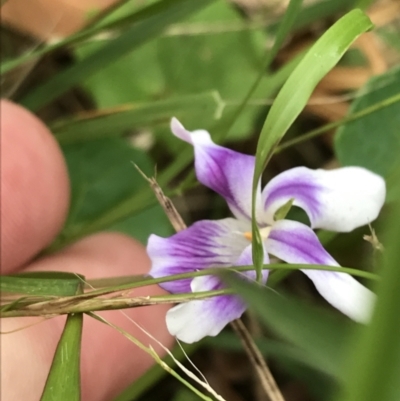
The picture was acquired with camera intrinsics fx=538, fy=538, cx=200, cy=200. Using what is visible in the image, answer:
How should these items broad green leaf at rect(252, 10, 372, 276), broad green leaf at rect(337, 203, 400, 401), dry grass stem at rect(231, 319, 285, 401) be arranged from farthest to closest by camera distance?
dry grass stem at rect(231, 319, 285, 401), broad green leaf at rect(252, 10, 372, 276), broad green leaf at rect(337, 203, 400, 401)

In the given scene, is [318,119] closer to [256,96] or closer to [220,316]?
[256,96]

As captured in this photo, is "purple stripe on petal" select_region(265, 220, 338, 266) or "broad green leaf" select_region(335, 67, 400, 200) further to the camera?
"broad green leaf" select_region(335, 67, 400, 200)

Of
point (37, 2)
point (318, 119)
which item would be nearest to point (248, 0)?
point (318, 119)

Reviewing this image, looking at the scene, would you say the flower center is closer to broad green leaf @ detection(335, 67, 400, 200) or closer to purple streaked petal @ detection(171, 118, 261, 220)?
purple streaked petal @ detection(171, 118, 261, 220)

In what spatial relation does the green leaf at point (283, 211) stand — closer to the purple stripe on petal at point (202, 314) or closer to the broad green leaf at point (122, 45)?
the purple stripe on petal at point (202, 314)

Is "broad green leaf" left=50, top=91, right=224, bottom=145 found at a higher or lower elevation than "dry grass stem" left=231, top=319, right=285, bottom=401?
higher

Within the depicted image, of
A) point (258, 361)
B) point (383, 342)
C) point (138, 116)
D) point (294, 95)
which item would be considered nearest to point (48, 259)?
point (138, 116)

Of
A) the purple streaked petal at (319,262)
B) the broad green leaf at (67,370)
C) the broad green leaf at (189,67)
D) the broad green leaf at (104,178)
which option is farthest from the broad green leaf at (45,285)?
the broad green leaf at (189,67)

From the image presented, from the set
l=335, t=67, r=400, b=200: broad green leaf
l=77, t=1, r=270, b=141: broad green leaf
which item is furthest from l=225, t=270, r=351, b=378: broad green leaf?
l=77, t=1, r=270, b=141: broad green leaf
